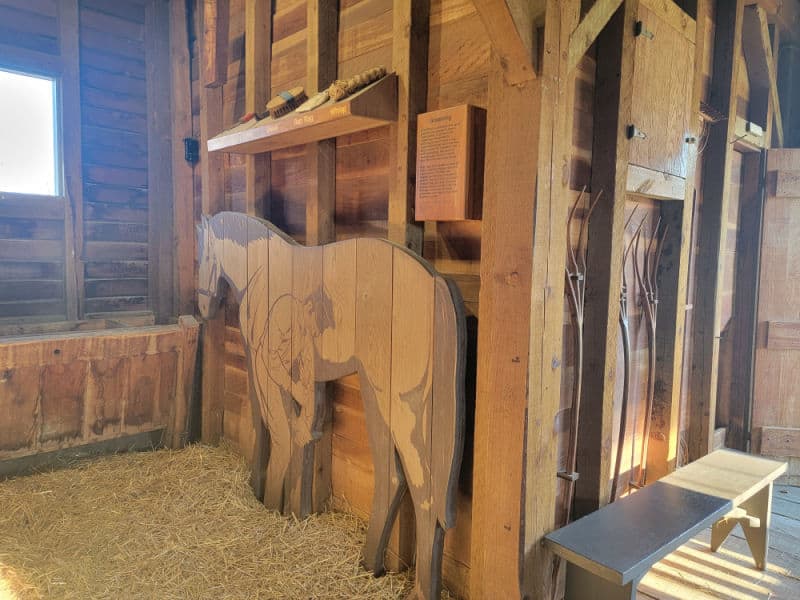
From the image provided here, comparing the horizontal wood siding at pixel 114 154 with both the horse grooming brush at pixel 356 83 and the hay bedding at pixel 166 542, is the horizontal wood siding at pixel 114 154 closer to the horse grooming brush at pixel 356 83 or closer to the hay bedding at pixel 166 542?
the hay bedding at pixel 166 542

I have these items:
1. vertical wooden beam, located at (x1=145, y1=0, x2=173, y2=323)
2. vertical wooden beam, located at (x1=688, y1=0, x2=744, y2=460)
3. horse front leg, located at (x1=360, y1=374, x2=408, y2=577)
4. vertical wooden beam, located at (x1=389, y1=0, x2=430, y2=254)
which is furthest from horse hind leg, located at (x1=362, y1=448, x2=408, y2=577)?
vertical wooden beam, located at (x1=145, y1=0, x2=173, y2=323)

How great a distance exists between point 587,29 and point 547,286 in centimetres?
74

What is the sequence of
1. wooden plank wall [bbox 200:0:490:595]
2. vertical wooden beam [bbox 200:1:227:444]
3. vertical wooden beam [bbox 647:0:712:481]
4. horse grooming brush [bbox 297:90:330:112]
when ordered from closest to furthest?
1. wooden plank wall [bbox 200:0:490:595]
2. horse grooming brush [bbox 297:90:330:112]
3. vertical wooden beam [bbox 647:0:712:481]
4. vertical wooden beam [bbox 200:1:227:444]

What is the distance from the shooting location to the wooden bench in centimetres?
154

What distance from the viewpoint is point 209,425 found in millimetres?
3316

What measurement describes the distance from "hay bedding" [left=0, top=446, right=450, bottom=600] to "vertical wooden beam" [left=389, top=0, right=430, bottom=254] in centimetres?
123

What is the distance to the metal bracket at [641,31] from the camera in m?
1.89

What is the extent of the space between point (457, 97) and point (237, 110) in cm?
163

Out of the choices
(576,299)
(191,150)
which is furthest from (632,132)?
(191,150)

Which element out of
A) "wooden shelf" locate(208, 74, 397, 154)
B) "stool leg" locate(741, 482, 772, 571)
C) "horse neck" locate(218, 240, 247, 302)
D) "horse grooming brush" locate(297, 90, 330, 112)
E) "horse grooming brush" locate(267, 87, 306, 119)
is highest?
"horse grooming brush" locate(267, 87, 306, 119)

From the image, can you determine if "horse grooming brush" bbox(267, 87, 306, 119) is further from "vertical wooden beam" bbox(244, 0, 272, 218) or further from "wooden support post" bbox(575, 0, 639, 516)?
"wooden support post" bbox(575, 0, 639, 516)

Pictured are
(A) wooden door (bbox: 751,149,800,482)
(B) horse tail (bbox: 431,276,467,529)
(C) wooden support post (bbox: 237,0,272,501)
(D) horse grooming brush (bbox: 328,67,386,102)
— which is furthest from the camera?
(A) wooden door (bbox: 751,149,800,482)

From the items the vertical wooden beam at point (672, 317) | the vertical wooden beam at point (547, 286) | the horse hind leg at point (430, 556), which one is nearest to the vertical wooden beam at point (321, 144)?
the vertical wooden beam at point (547, 286)

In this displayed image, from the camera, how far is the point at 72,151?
3.36 metres
